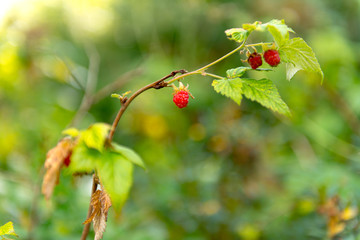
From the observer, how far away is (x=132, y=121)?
2.15m

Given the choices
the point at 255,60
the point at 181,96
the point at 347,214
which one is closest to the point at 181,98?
the point at 181,96

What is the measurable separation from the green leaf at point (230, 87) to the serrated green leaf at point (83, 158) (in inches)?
7.6

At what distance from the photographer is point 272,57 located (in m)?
0.46

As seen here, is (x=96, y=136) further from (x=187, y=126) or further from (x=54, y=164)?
(x=187, y=126)

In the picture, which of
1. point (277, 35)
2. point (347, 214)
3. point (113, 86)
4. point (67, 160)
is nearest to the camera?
point (277, 35)

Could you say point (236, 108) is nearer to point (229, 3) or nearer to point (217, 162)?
point (217, 162)

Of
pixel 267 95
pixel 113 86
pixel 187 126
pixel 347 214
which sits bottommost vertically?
pixel 187 126

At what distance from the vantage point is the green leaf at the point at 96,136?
48cm

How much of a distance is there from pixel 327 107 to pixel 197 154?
Answer: 0.76 meters

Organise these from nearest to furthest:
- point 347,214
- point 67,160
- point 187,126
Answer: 1. point 67,160
2. point 347,214
3. point 187,126

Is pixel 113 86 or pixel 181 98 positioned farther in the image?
pixel 113 86

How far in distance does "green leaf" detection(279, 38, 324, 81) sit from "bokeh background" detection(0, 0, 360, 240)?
38cm

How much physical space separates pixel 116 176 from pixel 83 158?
6 centimetres

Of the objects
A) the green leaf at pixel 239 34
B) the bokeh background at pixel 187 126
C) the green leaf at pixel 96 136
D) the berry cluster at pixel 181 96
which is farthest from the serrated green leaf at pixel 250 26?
the bokeh background at pixel 187 126
